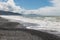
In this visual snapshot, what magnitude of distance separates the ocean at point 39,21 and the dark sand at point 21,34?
0.07 m

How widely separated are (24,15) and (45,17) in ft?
0.98

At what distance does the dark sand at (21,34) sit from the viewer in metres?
1.70

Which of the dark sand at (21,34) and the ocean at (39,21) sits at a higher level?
the ocean at (39,21)

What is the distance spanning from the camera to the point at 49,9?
1765 mm

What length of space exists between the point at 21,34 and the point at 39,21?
31 cm

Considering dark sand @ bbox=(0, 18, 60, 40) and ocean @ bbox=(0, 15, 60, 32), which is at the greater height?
ocean @ bbox=(0, 15, 60, 32)

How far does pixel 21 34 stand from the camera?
1712 millimetres

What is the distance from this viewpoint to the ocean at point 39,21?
5.65 feet

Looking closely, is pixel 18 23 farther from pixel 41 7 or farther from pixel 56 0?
pixel 56 0

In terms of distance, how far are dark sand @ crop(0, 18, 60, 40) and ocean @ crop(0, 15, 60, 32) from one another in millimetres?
71

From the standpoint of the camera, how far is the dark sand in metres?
1.70

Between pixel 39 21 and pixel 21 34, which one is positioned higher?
pixel 39 21

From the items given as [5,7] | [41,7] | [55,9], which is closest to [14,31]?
[5,7]

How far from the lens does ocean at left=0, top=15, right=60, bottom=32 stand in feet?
5.65
